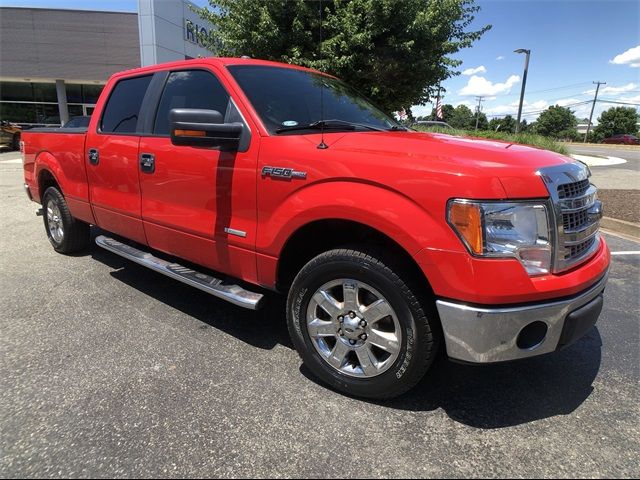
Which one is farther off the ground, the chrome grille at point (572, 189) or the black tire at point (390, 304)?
the chrome grille at point (572, 189)

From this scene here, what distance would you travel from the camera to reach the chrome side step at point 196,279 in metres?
2.96

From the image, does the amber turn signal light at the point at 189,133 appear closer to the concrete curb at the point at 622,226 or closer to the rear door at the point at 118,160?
the rear door at the point at 118,160

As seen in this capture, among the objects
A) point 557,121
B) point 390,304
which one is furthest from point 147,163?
point 557,121

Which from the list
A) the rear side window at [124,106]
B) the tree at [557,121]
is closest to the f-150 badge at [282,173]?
the rear side window at [124,106]

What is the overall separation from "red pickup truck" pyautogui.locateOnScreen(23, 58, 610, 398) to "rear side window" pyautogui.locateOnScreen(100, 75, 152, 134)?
80 mm

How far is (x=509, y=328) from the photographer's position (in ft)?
7.03

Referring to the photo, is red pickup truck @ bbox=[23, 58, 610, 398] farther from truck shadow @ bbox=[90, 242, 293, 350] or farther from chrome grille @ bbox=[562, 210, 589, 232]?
truck shadow @ bbox=[90, 242, 293, 350]

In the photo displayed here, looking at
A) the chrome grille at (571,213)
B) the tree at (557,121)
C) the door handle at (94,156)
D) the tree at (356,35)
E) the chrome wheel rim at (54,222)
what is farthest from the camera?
the tree at (557,121)

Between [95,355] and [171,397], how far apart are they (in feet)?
2.63

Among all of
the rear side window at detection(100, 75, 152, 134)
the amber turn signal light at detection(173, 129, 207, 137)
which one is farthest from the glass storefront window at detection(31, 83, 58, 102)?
the amber turn signal light at detection(173, 129, 207, 137)

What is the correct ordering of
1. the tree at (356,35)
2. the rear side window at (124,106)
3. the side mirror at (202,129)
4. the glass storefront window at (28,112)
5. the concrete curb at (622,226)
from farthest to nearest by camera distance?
the glass storefront window at (28,112), the tree at (356,35), the concrete curb at (622,226), the rear side window at (124,106), the side mirror at (202,129)

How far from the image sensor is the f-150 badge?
262 cm

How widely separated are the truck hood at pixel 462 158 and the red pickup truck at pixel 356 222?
10 mm

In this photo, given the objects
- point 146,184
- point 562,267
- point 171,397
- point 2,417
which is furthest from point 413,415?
point 146,184
